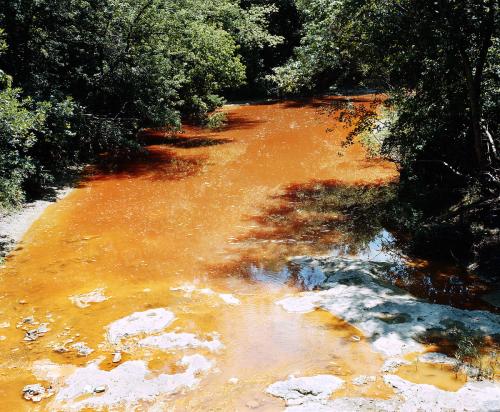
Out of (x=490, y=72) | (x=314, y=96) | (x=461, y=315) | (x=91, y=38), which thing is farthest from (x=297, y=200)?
(x=314, y=96)

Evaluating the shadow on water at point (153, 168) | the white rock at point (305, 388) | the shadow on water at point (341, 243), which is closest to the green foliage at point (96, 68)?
the shadow on water at point (153, 168)

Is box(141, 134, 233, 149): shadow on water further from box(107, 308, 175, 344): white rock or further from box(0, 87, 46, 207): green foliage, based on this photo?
box(107, 308, 175, 344): white rock

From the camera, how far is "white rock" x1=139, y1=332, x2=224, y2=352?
6.78 m

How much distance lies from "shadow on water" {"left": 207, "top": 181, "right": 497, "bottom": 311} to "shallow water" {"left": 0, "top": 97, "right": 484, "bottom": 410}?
2.2 inches

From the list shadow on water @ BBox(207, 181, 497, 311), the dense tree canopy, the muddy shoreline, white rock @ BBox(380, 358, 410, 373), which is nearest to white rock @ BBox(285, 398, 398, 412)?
white rock @ BBox(380, 358, 410, 373)

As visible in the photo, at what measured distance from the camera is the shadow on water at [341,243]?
8562mm

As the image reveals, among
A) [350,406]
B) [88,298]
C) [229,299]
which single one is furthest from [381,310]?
[88,298]

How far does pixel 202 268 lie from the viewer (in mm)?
9438

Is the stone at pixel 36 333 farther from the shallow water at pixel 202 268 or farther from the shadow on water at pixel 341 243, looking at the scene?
the shadow on water at pixel 341 243

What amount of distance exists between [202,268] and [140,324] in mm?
2301

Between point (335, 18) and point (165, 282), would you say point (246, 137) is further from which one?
point (165, 282)

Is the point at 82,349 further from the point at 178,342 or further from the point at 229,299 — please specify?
the point at 229,299

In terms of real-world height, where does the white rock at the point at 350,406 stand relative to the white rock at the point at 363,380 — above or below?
above

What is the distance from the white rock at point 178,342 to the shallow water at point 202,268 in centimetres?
15
